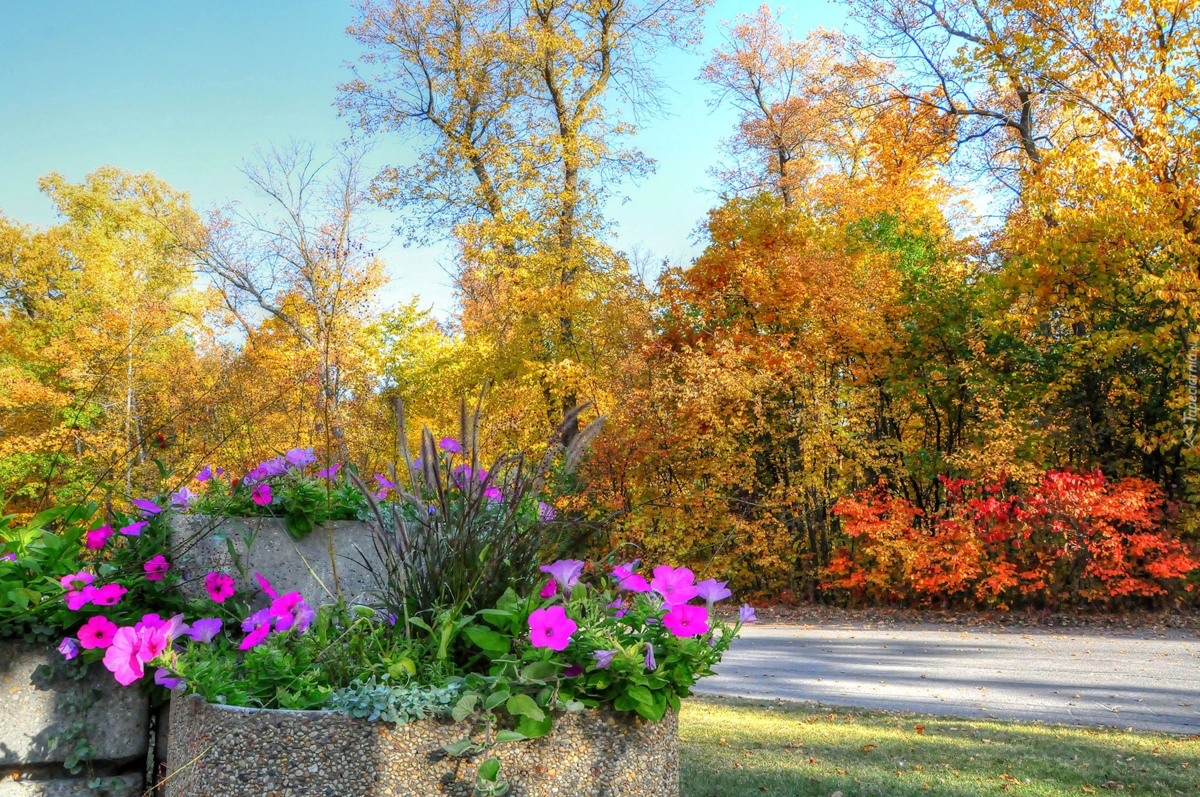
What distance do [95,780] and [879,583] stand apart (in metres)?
Answer: 10.3

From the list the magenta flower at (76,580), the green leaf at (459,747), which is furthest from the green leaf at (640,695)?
the magenta flower at (76,580)

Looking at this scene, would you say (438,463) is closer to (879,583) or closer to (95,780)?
(95,780)

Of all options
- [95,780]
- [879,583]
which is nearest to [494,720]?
[95,780]

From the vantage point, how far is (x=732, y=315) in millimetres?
12203

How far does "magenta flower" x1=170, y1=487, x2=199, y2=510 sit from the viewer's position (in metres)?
2.75

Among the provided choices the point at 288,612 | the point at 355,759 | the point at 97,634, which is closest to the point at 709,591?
the point at 355,759

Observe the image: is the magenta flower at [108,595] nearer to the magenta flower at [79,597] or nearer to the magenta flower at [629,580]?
the magenta flower at [79,597]

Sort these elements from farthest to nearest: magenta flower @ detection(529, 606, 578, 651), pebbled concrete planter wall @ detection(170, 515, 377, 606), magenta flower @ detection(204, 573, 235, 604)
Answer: pebbled concrete planter wall @ detection(170, 515, 377, 606)
magenta flower @ detection(204, 573, 235, 604)
magenta flower @ detection(529, 606, 578, 651)

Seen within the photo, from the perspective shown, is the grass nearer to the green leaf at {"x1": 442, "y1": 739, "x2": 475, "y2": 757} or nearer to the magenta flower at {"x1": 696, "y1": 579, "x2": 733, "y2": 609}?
the magenta flower at {"x1": 696, "y1": 579, "x2": 733, "y2": 609}

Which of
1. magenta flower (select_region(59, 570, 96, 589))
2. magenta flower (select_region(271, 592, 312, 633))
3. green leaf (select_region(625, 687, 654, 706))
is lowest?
green leaf (select_region(625, 687, 654, 706))

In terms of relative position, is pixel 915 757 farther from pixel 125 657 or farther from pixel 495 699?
pixel 125 657

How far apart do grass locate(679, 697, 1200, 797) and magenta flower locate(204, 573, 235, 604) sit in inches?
70.0

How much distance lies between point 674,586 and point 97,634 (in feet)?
4.96

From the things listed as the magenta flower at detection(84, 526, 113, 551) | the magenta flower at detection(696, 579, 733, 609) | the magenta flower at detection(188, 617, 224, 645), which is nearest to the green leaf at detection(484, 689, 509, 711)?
the magenta flower at detection(696, 579, 733, 609)
